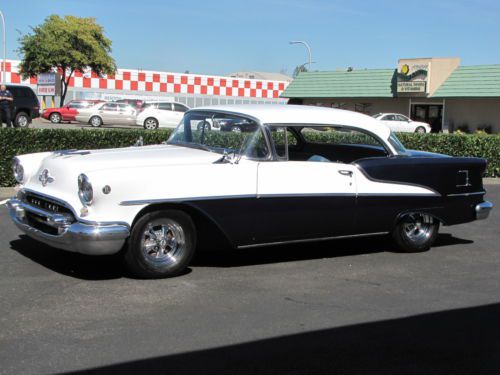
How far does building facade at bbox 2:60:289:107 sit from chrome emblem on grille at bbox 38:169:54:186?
32.8 m

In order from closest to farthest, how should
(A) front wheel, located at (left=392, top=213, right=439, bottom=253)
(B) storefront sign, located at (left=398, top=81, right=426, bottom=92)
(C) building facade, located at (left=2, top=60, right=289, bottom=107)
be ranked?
1. (A) front wheel, located at (left=392, top=213, right=439, bottom=253)
2. (B) storefront sign, located at (left=398, top=81, right=426, bottom=92)
3. (C) building facade, located at (left=2, top=60, right=289, bottom=107)

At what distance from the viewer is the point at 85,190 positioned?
4.81 m

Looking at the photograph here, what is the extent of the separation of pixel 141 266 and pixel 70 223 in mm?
672

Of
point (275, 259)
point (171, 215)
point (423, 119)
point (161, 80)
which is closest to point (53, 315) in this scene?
point (171, 215)

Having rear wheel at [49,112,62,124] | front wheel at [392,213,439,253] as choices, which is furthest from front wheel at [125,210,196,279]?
rear wheel at [49,112,62,124]

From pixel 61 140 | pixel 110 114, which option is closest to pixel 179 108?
pixel 110 114

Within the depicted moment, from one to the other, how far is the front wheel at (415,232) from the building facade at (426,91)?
25.3 metres

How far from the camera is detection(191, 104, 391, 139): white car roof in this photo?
5.81 meters

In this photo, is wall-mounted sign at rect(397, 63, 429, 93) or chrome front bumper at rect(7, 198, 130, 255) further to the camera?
wall-mounted sign at rect(397, 63, 429, 93)

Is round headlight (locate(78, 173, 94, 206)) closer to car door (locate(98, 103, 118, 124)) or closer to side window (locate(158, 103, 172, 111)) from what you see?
side window (locate(158, 103, 172, 111))

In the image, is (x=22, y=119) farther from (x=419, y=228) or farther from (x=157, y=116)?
(x=419, y=228)

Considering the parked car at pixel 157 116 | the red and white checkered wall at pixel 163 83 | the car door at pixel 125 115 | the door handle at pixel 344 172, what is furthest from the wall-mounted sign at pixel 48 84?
the door handle at pixel 344 172

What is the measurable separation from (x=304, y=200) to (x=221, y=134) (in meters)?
1.08

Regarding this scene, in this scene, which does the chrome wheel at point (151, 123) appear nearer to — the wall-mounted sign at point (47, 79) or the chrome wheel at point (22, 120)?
the wall-mounted sign at point (47, 79)
